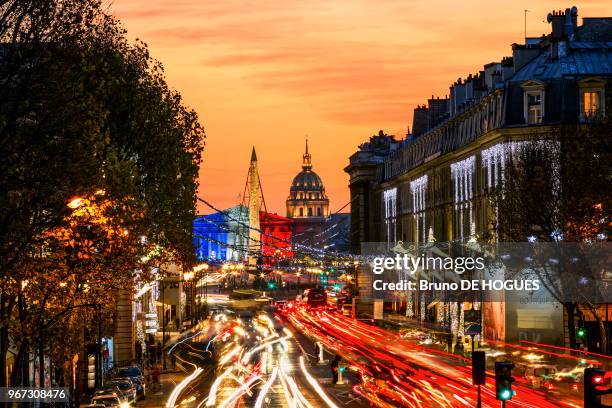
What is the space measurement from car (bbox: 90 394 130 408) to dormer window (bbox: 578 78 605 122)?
41291 mm

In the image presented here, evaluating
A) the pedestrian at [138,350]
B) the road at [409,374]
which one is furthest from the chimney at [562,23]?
the pedestrian at [138,350]

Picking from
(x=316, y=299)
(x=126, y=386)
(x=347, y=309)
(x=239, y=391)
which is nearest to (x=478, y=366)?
(x=126, y=386)

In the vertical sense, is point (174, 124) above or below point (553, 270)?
above

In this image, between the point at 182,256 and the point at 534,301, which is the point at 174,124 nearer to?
the point at 182,256

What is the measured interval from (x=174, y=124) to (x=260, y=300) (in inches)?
3847

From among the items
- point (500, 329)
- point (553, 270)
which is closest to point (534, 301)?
point (500, 329)

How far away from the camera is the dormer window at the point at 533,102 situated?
86125mm

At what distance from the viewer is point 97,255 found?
41812 mm

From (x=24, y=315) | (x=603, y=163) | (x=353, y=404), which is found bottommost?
(x=353, y=404)

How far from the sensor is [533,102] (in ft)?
286

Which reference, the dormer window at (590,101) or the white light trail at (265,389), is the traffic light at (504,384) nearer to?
the white light trail at (265,389)

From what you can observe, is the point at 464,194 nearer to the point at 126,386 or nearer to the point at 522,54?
the point at 522,54

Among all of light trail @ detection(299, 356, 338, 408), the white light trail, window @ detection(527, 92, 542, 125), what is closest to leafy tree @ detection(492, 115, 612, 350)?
light trail @ detection(299, 356, 338, 408)

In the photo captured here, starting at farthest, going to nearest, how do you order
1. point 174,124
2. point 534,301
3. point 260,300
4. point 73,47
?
point 260,300 < point 534,301 < point 174,124 < point 73,47
